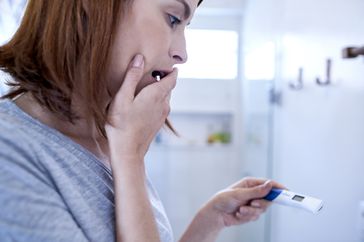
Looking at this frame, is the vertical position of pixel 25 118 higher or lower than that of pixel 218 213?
higher

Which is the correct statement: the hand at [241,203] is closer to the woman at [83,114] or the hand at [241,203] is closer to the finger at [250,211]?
the finger at [250,211]

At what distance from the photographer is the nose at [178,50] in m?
0.57

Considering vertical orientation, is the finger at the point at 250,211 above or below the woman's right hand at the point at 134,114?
below

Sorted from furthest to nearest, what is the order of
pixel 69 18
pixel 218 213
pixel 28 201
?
pixel 218 213
pixel 69 18
pixel 28 201

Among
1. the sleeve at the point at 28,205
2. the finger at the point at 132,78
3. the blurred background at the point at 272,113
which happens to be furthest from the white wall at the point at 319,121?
the sleeve at the point at 28,205

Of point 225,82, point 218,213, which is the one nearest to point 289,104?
point 218,213

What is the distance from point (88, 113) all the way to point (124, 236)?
0.66 feet

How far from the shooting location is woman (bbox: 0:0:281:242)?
0.37 m

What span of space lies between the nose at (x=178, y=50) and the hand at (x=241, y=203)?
322mm

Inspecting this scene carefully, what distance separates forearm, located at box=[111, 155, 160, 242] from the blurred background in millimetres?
316

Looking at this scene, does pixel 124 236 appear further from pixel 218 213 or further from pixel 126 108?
pixel 218 213

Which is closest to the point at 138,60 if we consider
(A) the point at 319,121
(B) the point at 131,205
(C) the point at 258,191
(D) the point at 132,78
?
(D) the point at 132,78

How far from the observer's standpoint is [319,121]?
101cm

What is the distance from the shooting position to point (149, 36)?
0.52 m
